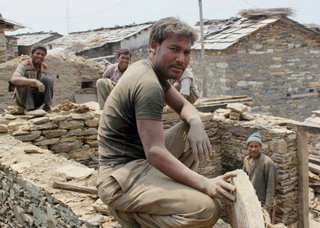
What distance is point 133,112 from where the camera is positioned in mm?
2605

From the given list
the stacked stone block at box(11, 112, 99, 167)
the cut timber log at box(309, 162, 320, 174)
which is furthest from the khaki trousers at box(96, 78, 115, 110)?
the cut timber log at box(309, 162, 320, 174)

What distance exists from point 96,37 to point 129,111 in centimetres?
1840

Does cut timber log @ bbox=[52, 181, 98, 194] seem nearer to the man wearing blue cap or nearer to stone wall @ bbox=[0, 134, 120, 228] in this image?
stone wall @ bbox=[0, 134, 120, 228]

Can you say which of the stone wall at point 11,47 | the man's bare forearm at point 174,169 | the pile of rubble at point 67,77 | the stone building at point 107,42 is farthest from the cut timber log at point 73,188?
the stone wall at point 11,47

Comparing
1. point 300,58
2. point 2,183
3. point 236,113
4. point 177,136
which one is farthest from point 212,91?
point 177,136

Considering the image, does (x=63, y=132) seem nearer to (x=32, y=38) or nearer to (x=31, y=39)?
(x=31, y=39)

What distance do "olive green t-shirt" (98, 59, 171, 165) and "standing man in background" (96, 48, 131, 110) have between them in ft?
13.0

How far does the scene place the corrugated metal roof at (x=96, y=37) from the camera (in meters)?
19.0

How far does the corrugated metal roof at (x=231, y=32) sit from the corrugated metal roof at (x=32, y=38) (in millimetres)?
9607

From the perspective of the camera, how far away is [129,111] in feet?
8.57

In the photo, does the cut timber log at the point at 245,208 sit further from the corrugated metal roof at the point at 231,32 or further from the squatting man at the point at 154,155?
the corrugated metal roof at the point at 231,32

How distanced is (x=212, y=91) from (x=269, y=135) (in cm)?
783

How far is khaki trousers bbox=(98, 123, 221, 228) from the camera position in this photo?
240 cm

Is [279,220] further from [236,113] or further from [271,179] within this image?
[236,113]
